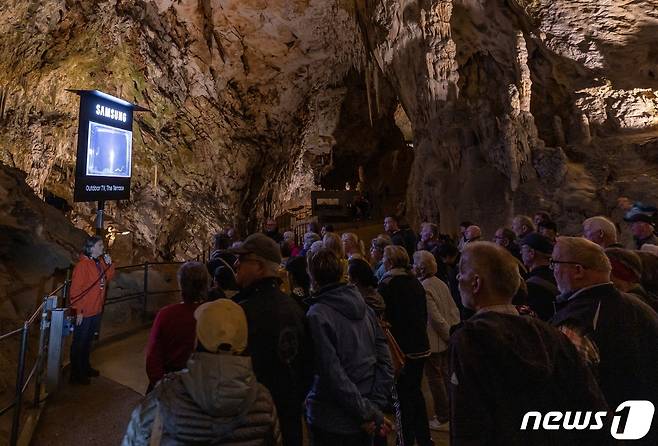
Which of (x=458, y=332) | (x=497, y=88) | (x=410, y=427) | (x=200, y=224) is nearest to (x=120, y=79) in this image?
(x=200, y=224)

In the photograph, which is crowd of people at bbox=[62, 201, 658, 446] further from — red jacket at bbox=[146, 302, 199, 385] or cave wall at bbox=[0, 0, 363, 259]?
cave wall at bbox=[0, 0, 363, 259]

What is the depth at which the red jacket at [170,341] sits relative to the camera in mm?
2398

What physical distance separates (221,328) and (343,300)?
89cm

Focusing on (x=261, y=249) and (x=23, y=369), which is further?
(x=23, y=369)

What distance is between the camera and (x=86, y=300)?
14.9 ft

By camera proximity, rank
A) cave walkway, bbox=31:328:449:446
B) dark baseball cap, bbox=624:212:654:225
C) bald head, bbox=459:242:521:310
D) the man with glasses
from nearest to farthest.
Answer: bald head, bbox=459:242:521:310 → the man with glasses → cave walkway, bbox=31:328:449:446 → dark baseball cap, bbox=624:212:654:225

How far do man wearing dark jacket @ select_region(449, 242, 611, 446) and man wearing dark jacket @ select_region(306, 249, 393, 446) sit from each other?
0.77 m

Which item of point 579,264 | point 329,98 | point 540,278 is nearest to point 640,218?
point 540,278

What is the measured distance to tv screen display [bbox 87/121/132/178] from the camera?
7.02 metres

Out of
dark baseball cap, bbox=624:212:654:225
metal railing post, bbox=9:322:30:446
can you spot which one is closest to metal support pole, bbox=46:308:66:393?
metal railing post, bbox=9:322:30:446

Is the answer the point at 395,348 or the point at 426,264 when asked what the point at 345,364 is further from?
the point at 426,264

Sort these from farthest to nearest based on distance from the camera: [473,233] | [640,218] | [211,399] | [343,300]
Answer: [473,233] → [640,218] → [343,300] → [211,399]

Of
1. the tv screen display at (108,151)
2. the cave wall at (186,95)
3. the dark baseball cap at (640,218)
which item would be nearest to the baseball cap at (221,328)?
the dark baseball cap at (640,218)

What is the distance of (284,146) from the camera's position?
18.8m
